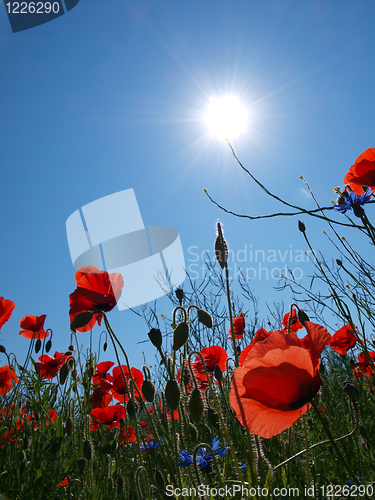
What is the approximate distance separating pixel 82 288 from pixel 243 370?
1020 mm

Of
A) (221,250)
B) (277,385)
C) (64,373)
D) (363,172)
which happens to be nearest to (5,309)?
(64,373)

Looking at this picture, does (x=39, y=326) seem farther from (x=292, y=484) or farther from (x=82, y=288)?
(x=292, y=484)

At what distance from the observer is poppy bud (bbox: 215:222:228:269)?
38.8 inches

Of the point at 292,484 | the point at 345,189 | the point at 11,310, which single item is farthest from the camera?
the point at 11,310

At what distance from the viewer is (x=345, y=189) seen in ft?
5.61

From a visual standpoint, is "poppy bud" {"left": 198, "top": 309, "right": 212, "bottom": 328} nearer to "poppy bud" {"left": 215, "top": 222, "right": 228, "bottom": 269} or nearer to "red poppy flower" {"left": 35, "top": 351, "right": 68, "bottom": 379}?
"poppy bud" {"left": 215, "top": 222, "right": 228, "bottom": 269}

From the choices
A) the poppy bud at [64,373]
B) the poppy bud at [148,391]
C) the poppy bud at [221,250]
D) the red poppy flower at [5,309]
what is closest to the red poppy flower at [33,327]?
the red poppy flower at [5,309]

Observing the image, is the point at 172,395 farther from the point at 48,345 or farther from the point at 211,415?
the point at 48,345

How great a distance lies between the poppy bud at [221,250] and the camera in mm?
984

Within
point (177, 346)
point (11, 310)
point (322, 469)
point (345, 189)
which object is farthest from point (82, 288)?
point (322, 469)

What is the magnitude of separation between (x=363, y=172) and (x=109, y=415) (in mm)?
2648

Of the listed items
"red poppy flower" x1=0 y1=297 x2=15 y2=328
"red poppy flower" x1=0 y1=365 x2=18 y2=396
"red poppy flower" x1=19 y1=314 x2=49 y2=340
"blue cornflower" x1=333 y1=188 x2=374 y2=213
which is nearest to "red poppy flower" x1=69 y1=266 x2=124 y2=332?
"red poppy flower" x1=0 y1=297 x2=15 y2=328

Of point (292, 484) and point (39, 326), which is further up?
point (39, 326)

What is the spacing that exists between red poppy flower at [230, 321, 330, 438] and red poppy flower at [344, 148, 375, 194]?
3.69ft
